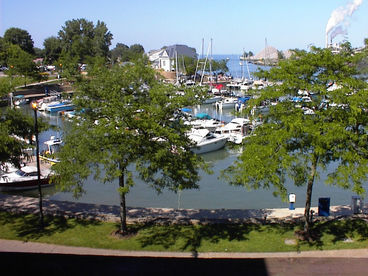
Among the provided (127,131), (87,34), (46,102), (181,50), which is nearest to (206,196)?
(127,131)

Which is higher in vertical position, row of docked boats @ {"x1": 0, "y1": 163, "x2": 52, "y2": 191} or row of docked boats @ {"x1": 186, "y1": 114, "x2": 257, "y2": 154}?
row of docked boats @ {"x1": 186, "y1": 114, "x2": 257, "y2": 154}

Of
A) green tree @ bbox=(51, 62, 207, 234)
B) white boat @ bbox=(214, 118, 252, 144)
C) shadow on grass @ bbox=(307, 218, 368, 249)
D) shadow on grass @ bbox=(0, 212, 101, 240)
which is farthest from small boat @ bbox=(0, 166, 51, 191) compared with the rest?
white boat @ bbox=(214, 118, 252, 144)

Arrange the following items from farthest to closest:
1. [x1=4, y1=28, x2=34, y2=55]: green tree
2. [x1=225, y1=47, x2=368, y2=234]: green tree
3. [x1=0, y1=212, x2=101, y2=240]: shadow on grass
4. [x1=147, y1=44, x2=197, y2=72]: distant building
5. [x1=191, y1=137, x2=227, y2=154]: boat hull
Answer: [x1=147, y1=44, x2=197, y2=72]: distant building < [x1=4, y1=28, x2=34, y2=55]: green tree < [x1=191, y1=137, x2=227, y2=154]: boat hull < [x1=0, y1=212, x2=101, y2=240]: shadow on grass < [x1=225, y1=47, x2=368, y2=234]: green tree

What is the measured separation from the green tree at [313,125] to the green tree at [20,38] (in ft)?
327

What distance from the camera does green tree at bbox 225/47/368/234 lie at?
11539 mm

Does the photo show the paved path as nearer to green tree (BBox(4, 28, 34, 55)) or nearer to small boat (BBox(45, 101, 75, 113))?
small boat (BBox(45, 101, 75, 113))

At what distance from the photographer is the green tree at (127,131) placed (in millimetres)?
12438

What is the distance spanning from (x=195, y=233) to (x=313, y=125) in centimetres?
573

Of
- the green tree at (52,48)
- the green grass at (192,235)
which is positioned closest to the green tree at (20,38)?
the green tree at (52,48)

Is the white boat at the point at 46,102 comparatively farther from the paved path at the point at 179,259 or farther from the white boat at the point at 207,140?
the paved path at the point at 179,259

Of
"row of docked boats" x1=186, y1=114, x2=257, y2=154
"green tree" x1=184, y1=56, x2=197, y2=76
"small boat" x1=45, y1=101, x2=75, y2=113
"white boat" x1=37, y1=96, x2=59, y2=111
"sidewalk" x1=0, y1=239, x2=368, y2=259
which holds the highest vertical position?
"green tree" x1=184, y1=56, x2=197, y2=76

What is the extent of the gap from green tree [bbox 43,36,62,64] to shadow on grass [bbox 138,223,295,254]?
9988 cm

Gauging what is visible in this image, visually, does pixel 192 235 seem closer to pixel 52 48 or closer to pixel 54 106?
pixel 54 106

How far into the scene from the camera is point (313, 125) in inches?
458
